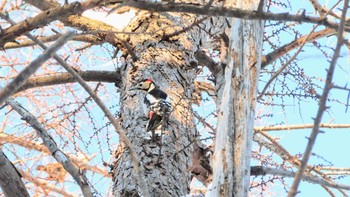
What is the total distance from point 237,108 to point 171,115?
42.2 inches

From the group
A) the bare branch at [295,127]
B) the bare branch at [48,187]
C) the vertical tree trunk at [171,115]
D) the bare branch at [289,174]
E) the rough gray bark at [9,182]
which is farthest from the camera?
the bare branch at [48,187]

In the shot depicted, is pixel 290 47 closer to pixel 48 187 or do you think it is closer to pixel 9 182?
pixel 9 182

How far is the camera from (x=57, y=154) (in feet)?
7.20

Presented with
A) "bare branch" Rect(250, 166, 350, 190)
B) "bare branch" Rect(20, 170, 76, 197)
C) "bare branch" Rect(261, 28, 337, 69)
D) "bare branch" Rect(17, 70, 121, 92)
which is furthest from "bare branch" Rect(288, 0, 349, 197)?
"bare branch" Rect(20, 170, 76, 197)

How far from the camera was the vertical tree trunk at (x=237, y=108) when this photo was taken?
1.95 meters

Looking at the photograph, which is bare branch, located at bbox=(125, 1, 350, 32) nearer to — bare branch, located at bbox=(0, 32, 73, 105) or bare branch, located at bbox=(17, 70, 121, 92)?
bare branch, located at bbox=(0, 32, 73, 105)

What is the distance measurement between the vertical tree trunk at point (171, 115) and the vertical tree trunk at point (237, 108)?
497 mm

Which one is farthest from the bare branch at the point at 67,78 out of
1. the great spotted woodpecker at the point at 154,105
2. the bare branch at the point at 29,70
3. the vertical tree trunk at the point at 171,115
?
the bare branch at the point at 29,70

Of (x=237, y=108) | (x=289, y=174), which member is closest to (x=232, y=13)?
(x=237, y=108)

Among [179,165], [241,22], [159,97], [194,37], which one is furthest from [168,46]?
[241,22]

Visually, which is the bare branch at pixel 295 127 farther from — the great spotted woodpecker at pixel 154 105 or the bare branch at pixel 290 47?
the great spotted woodpecker at pixel 154 105

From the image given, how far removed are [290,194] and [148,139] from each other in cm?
186

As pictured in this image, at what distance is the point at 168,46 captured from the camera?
3.56 meters

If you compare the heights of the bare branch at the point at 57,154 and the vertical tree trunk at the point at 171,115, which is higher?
the vertical tree trunk at the point at 171,115
